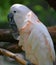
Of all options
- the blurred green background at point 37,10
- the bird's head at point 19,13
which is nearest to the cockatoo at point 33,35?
the bird's head at point 19,13

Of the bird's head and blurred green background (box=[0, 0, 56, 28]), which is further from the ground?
the bird's head

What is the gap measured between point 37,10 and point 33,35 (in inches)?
15.9

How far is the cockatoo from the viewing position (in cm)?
112

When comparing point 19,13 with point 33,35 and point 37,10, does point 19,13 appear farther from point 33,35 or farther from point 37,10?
point 37,10

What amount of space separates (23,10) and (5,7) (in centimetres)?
25

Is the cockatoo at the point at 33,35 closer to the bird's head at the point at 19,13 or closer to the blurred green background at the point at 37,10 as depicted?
the bird's head at the point at 19,13

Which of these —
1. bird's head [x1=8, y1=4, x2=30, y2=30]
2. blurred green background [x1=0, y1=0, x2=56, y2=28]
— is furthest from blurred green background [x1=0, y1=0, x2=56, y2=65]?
bird's head [x1=8, y1=4, x2=30, y2=30]

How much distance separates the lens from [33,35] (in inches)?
44.4

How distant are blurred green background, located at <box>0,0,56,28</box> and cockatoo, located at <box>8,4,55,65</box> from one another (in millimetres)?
194

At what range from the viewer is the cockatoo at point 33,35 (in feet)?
3.69

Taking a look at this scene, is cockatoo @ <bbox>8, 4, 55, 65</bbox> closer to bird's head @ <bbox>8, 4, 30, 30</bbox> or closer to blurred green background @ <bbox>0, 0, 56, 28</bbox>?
bird's head @ <bbox>8, 4, 30, 30</bbox>

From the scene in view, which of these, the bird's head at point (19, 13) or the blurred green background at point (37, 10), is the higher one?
the bird's head at point (19, 13)

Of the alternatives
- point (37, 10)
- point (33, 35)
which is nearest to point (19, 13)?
point (33, 35)

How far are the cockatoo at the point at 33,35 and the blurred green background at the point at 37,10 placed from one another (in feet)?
0.64
